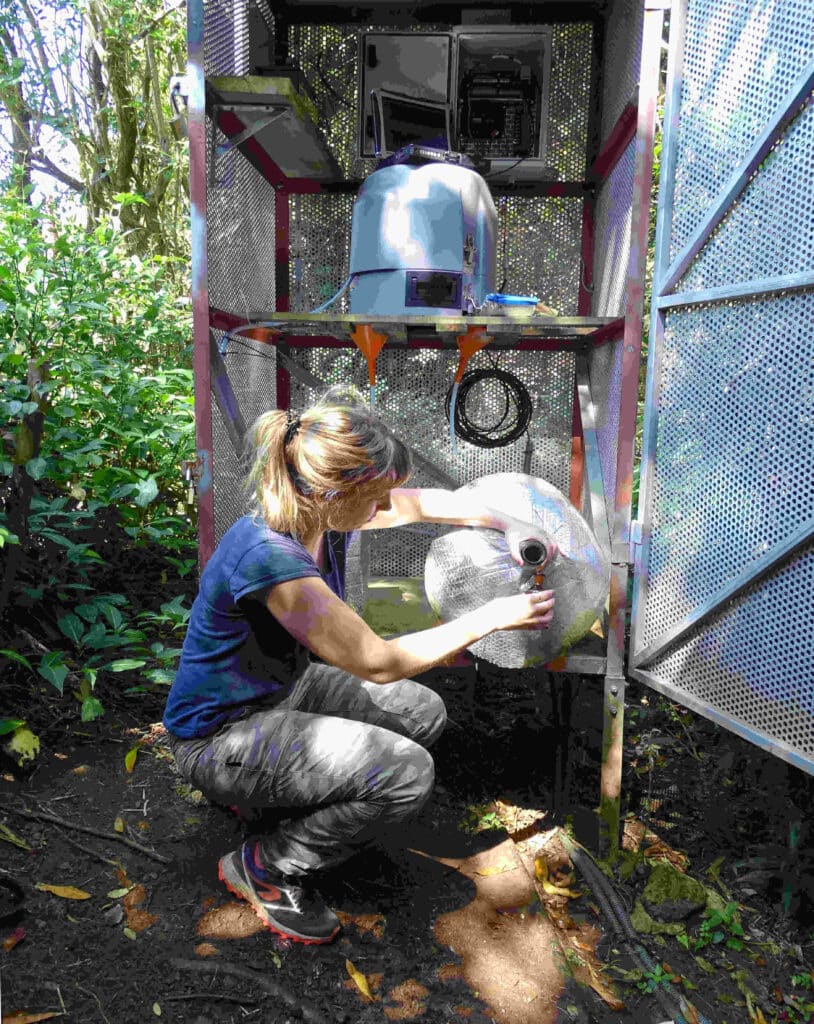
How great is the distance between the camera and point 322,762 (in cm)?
214

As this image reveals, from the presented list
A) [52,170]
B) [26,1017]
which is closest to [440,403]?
[26,1017]

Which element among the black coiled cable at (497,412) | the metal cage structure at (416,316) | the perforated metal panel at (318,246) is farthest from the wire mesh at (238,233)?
the black coiled cable at (497,412)

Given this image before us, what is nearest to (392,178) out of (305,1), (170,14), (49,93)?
(305,1)

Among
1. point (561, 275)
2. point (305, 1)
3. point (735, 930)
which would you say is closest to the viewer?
point (735, 930)

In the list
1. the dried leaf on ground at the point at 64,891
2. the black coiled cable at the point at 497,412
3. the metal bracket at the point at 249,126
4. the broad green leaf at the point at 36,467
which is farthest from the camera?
the black coiled cable at the point at 497,412

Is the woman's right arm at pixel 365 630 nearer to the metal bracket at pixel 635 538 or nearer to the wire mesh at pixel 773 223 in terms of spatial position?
the metal bracket at pixel 635 538

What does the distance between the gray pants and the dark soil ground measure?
0.90 feet

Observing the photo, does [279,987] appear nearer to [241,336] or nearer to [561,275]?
[241,336]

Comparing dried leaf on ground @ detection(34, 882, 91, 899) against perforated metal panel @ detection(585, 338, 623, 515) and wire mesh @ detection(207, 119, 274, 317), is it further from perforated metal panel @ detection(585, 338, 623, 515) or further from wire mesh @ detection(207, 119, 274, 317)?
perforated metal panel @ detection(585, 338, 623, 515)

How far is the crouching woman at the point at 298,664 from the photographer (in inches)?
79.6

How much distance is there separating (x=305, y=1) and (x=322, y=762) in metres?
3.29

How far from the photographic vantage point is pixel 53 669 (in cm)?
306

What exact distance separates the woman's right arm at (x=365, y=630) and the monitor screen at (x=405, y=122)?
89.2 inches

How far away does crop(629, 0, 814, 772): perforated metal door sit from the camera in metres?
2.13
